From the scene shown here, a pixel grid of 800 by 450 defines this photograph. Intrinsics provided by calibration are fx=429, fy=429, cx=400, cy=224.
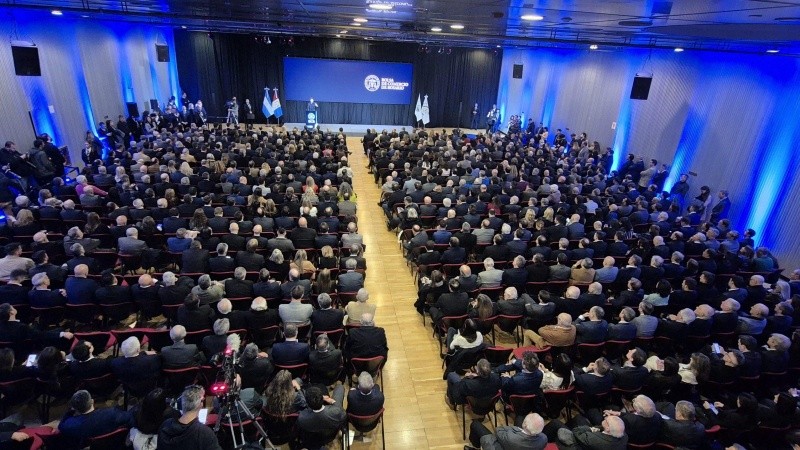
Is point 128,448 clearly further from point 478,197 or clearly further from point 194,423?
point 478,197

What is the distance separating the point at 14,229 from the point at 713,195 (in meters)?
16.7

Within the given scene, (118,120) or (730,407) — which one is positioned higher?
(118,120)

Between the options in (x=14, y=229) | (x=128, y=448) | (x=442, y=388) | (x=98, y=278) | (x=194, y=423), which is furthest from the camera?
(x=14, y=229)

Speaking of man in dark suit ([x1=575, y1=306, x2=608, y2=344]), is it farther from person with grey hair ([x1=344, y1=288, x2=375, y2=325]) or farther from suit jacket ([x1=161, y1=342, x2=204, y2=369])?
suit jacket ([x1=161, y1=342, x2=204, y2=369])

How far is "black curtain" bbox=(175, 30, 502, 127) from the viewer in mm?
22141

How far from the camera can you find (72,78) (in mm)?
14039

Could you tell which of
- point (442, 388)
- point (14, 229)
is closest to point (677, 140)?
point (442, 388)

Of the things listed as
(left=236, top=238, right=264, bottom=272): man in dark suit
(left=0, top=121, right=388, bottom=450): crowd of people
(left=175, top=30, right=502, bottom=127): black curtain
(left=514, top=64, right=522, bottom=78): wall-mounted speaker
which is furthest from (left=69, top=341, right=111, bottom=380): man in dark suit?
(left=175, top=30, right=502, bottom=127): black curtain

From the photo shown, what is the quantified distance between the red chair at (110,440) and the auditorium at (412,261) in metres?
0.02

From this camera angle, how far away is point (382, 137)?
16.5 meters

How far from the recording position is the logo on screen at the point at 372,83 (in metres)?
23.6

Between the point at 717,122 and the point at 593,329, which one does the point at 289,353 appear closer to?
the point at 593,329

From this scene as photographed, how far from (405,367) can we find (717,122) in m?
12.3

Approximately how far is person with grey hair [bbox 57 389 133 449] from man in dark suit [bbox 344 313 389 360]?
2.38 metres
